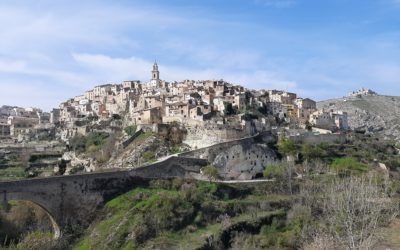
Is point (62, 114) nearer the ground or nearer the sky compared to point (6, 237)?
nearer the sky

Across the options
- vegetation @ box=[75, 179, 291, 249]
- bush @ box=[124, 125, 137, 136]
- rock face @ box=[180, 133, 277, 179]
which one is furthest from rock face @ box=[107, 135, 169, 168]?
vegetation @ box=[75, 179, 291, 249]

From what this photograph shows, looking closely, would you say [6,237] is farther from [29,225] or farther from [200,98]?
[200,98]

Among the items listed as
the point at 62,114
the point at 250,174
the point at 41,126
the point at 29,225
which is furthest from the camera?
the point at 62,114

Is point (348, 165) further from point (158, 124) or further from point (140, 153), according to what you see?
Result: point (140, 153)

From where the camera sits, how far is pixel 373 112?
329 feet

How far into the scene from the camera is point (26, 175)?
4172cm

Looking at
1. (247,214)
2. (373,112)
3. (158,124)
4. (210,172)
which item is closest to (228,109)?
(158,124)

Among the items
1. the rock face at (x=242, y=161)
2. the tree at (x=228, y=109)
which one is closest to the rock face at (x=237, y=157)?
the rock face at (x=242, y=161)

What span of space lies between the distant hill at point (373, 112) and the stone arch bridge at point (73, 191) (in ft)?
160

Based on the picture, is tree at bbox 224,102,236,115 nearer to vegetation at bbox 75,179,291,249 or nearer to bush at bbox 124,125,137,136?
bush at bbox 124,125,137,136

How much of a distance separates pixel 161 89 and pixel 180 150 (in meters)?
25.4

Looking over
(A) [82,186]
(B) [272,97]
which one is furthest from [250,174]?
(B) [272,97]

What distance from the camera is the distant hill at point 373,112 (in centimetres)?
8419

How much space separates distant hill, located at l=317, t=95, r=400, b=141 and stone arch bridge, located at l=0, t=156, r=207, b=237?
4890 centimetres
